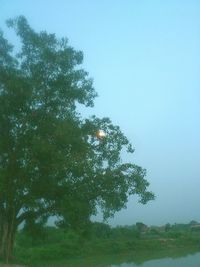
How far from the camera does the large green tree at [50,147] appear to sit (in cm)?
1777

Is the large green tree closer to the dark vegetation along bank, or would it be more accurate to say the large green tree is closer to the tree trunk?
the tree trunk

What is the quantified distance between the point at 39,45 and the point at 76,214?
24.1ft

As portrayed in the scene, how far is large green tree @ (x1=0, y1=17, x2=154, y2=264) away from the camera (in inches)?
699

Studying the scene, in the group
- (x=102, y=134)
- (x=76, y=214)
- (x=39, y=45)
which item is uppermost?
(x=39, y=45)

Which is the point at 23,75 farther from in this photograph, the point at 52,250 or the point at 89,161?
the point at 52,250

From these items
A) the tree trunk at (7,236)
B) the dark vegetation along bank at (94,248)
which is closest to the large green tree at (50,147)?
the tree trunk at (7,236)

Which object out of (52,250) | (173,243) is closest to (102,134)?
(52,250)

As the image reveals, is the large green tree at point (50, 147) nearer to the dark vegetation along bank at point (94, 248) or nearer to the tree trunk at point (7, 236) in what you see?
the tree trunk at point (7, 236)

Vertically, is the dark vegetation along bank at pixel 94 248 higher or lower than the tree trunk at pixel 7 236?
higher

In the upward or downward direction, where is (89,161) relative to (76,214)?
upward

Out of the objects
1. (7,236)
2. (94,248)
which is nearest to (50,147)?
(7,236)

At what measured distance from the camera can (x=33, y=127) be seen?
18891 mm

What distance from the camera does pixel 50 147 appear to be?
17344mm

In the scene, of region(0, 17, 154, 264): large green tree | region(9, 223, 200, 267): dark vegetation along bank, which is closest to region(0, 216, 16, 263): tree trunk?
region(0, 17, 154, 264): large green tree
